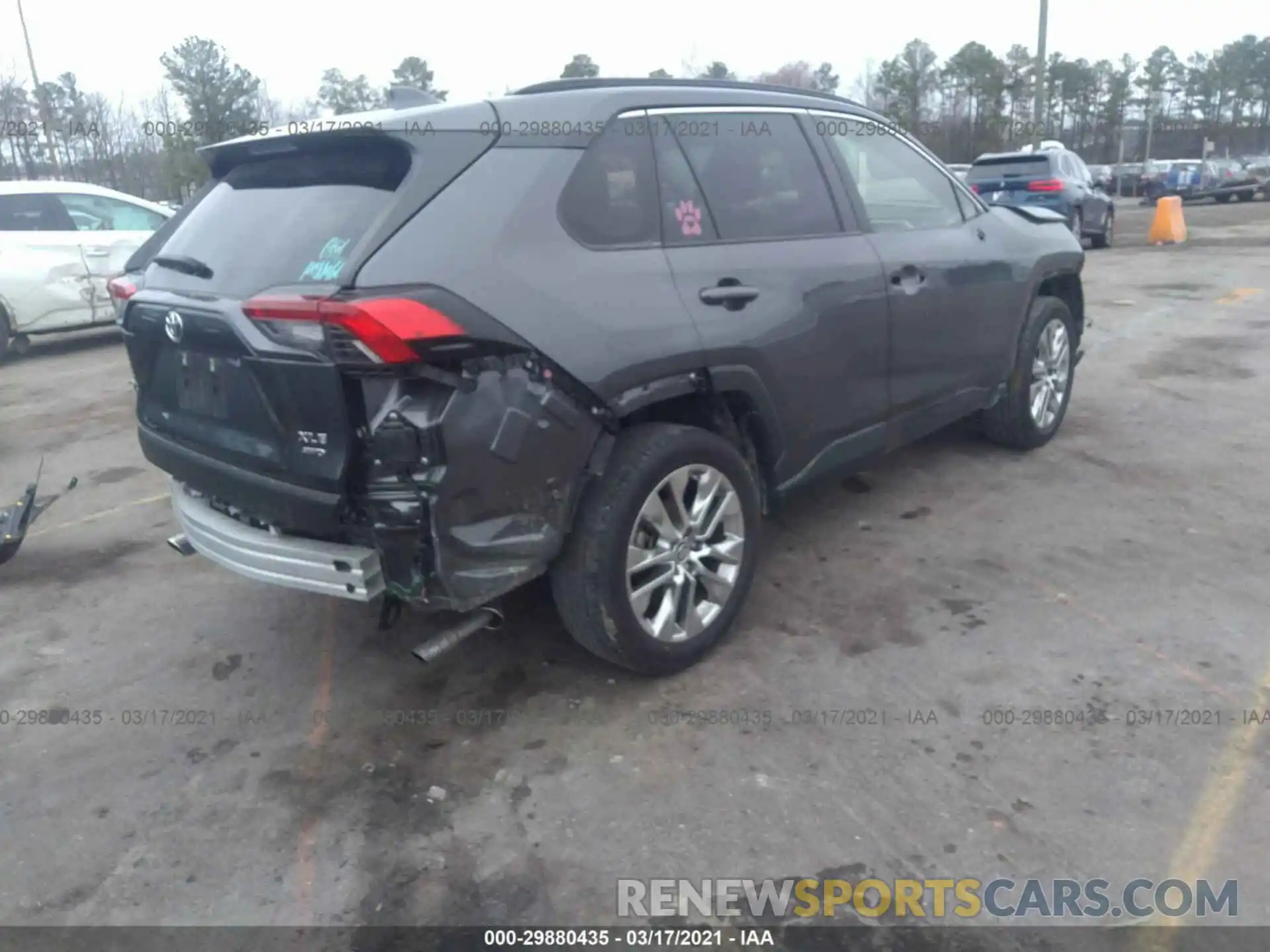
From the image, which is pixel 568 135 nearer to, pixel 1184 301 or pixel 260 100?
pixel 1184 301

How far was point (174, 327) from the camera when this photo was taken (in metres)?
3.19

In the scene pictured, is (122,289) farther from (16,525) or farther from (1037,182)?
(1037,182)

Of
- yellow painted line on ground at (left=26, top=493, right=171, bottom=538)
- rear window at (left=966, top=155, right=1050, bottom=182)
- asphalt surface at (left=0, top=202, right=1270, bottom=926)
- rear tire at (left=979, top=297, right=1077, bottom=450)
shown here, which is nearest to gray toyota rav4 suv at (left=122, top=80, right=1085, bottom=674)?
asphalt surface at (left=0, top=202, right=1270, bottom=926)

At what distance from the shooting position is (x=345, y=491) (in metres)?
2.84

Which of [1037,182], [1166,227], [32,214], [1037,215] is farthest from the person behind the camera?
[1166,227]

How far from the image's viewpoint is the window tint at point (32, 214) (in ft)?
33.5

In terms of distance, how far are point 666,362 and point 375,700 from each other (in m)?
1.51

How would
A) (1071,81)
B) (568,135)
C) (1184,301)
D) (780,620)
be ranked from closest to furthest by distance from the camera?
(568,135)
(780,620)
(1184,301)
(1071,81)

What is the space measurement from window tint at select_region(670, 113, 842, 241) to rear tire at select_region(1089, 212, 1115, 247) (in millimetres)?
14842

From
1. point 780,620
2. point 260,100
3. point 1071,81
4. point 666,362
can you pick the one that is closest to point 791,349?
point 666,362

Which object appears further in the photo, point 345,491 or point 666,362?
point 666,362

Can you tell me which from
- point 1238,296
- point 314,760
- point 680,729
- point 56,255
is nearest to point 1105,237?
point 1238,296

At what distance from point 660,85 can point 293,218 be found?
1.39 metres

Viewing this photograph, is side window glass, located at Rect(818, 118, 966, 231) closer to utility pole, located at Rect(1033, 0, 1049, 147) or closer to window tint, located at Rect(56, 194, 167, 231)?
window tint, located at Rect(56, 194, 167, 231)
